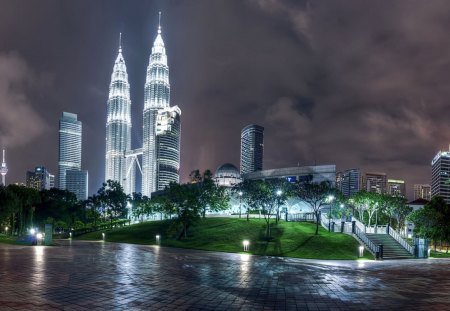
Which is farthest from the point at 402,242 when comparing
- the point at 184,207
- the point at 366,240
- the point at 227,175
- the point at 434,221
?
the point at 227,175

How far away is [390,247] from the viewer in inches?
1577

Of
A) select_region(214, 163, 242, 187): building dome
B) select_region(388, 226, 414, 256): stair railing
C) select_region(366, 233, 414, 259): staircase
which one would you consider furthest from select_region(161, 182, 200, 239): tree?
select_region(214, 163, 242, 187): building dome

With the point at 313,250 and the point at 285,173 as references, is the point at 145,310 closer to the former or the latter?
the point at 313,250

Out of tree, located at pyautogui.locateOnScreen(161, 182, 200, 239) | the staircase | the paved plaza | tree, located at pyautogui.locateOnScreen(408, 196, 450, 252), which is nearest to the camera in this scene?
the paved plaza

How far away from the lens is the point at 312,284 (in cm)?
1619

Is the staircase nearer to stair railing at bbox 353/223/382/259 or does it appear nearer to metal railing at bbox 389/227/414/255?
metal railing at bbox 389/227/414/255

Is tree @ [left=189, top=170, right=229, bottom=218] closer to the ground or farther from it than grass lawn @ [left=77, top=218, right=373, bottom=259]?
farther from it

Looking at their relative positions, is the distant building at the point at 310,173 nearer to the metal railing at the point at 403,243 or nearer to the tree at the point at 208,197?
the tree at the point at 208,197

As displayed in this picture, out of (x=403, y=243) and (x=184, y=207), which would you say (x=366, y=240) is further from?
(x=184, y=207)

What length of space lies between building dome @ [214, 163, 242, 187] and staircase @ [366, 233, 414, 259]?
126 m

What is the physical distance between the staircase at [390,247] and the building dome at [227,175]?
412 feet

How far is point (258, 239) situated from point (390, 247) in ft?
52.8

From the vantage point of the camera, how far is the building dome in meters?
170

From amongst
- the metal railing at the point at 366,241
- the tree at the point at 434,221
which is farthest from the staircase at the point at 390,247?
the tree at the point at 434,221
